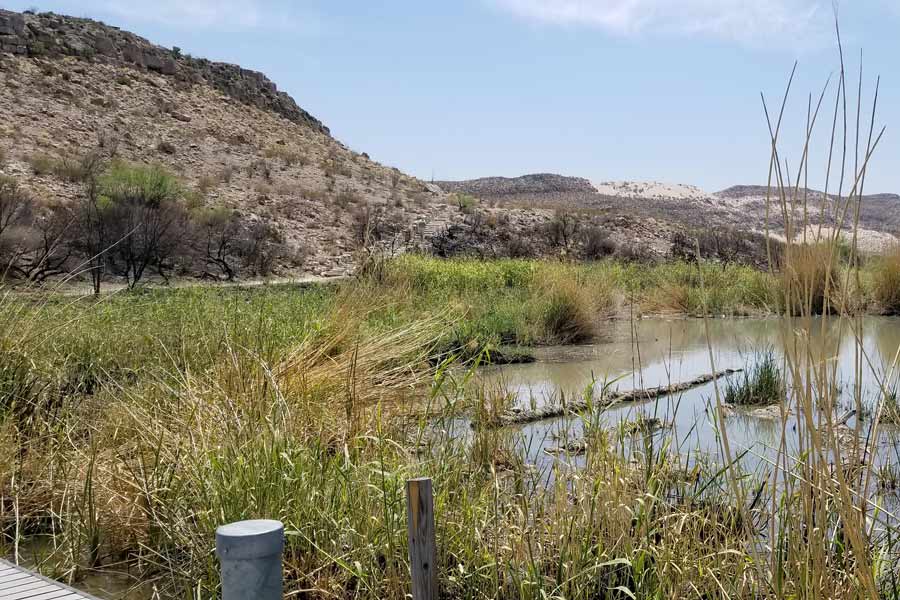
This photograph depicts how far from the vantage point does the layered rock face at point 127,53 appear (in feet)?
99.5

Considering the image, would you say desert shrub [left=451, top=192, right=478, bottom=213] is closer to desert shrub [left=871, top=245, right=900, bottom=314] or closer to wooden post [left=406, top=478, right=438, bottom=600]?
desert shrub [left=871, top=245, right=900, bottom=314]

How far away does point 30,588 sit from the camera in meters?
2.31

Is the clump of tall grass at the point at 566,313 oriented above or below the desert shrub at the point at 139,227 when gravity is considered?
below

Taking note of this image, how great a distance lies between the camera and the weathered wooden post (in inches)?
67.2

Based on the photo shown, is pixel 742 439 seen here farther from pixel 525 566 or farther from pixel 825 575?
pixel 825 575

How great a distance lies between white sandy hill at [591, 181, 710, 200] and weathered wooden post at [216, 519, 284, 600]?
5845 cm

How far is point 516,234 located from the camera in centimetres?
2380

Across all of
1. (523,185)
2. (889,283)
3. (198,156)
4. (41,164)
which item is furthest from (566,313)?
(523,185)

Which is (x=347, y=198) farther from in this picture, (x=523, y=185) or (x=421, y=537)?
(x=523, y=185)

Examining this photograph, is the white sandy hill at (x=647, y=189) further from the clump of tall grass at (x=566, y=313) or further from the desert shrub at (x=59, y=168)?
the clump of tall grass at (x=566, y=313)

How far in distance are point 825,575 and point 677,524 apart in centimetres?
83

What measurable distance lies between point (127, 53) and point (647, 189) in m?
40.1

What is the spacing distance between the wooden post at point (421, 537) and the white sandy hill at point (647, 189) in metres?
58.2

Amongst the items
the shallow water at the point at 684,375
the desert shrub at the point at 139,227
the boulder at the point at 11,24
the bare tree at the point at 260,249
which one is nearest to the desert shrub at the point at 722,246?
the bare tree at the point at 260,249
